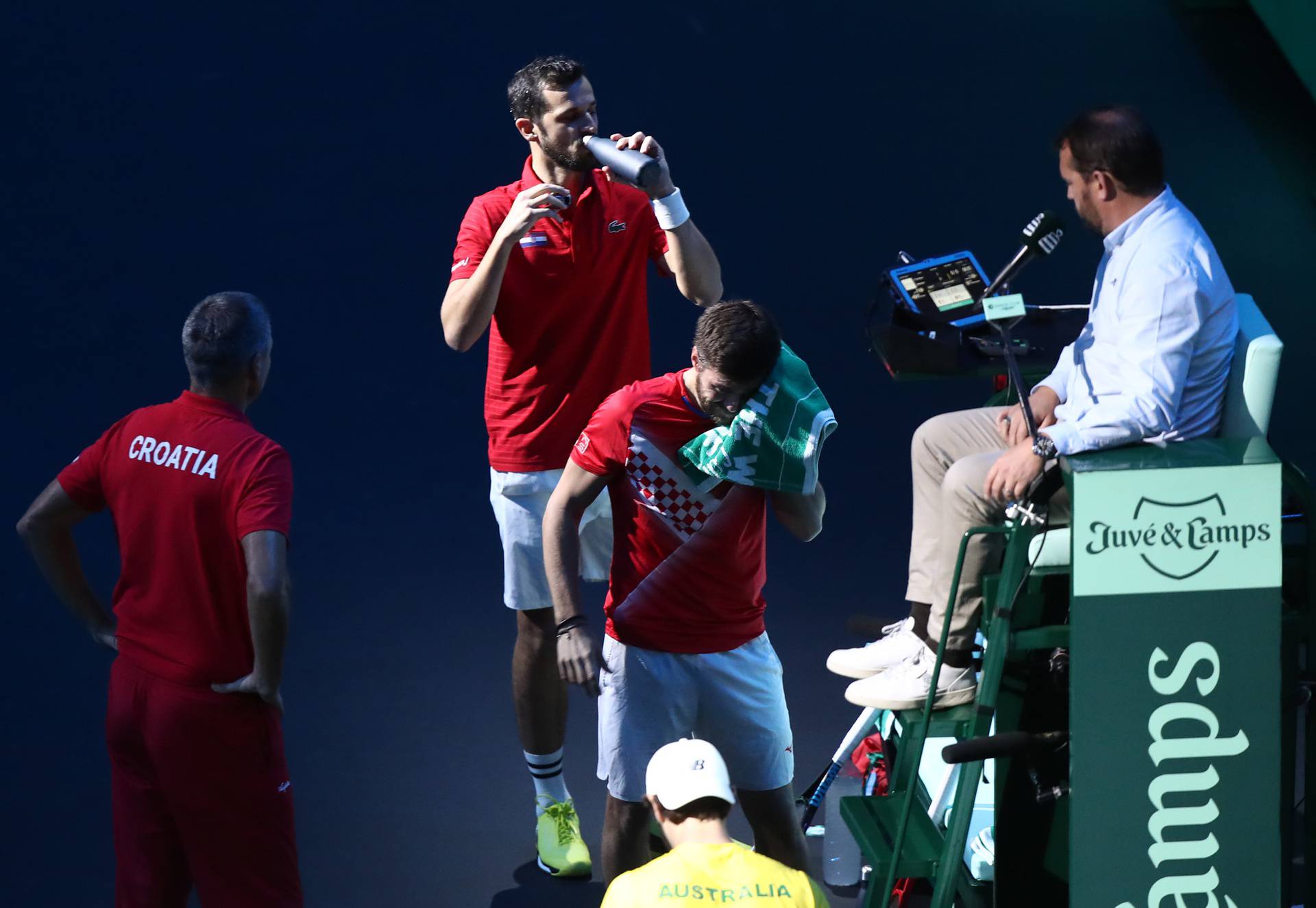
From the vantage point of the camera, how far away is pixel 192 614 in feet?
10.6

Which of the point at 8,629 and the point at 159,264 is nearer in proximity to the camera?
the point at 8,629

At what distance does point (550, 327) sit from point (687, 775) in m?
1.62

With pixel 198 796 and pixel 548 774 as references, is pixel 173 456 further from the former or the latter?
pixel 548 774

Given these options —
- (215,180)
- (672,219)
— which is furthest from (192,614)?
(215,180)

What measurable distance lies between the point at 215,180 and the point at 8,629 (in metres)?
2.04

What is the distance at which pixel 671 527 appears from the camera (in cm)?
343

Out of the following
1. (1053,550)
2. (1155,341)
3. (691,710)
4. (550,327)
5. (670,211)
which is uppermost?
(670,211)

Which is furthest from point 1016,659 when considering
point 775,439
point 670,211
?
point 670,211

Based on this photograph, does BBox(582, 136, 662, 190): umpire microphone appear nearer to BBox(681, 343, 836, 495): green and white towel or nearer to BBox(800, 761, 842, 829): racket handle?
BBox(681, 343, 836, 495): green and white towel

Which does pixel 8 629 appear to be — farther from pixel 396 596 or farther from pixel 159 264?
pixel 159 264

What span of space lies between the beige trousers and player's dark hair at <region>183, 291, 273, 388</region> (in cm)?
139

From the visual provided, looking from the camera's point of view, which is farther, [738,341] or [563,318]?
[563,318]

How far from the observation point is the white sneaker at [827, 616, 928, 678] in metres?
3.42

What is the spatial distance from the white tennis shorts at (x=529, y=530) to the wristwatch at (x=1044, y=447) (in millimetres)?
1375
